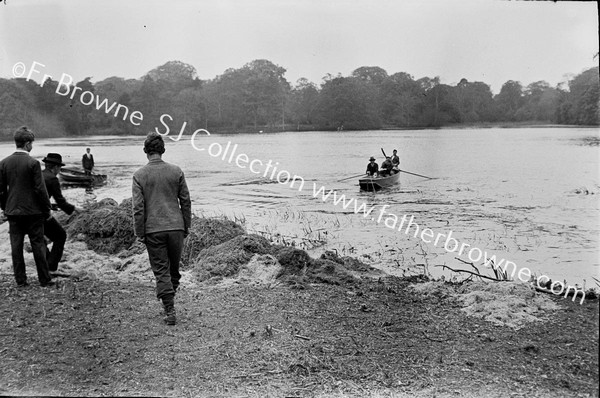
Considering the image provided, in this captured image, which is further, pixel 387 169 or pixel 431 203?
pixel 387 169

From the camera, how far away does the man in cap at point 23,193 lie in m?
6.51

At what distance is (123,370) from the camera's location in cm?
443

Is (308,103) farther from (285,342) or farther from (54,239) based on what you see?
(285,342)

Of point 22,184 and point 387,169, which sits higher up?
point 22,184

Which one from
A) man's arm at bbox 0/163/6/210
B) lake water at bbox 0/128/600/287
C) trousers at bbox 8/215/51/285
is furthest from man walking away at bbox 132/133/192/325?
lake water at bbox 0/128/600/287

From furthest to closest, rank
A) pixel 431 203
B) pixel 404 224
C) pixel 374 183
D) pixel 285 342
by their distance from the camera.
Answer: pixel 374 183, pixel 431 203, pixel 404 224, pixel 285 342

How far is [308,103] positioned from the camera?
53250 millimetres

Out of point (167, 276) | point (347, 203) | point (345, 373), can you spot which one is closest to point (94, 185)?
point (347, 203)

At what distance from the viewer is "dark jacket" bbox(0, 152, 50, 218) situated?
256 inches

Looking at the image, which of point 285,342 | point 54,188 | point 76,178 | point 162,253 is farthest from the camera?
point 76,178

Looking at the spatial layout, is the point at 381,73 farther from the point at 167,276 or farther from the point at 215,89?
the point at 167,276

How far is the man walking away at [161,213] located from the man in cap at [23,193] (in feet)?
5.86

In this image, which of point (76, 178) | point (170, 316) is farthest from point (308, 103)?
point (170, 316)

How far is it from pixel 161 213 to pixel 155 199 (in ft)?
0.52
